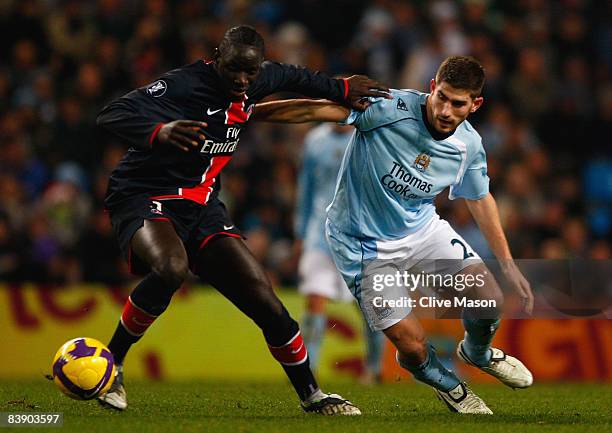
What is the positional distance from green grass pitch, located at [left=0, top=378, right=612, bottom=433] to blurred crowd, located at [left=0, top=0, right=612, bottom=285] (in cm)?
270

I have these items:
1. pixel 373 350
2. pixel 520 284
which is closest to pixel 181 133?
pixel 520 284

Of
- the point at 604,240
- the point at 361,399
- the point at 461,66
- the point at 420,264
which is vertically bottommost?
the point at 604,240

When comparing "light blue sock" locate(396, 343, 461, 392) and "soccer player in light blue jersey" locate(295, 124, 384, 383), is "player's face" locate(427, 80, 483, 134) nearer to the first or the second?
"light blue sock" locate(396, 343, 461, 392)

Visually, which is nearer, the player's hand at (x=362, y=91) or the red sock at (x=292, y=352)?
the red sock at (x=292, y=352)

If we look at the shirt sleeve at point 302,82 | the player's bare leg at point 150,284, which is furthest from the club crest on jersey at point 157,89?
the player's bare leg at point 150,284

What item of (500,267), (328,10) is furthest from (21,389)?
(328,10)

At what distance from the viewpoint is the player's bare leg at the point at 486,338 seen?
664cm

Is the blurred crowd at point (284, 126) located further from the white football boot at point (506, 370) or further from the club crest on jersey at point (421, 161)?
the club crest on jersey at point (421, 161)

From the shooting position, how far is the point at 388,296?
6.54 metres

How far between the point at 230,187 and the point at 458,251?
5686 mm

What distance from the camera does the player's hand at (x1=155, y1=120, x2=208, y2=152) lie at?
5941mm

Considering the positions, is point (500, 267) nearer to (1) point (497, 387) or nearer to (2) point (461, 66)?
(2) point (461, 66)

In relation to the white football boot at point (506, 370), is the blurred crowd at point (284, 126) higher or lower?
lower

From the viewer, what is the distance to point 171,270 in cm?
611
